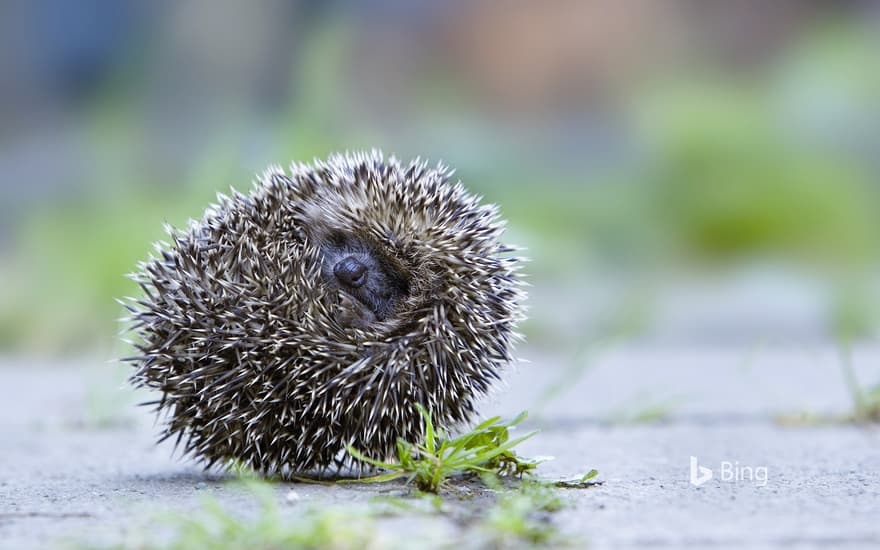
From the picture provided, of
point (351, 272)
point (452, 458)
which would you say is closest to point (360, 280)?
point (351, 272)

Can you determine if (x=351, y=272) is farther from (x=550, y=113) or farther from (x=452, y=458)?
(x=550, y=113)

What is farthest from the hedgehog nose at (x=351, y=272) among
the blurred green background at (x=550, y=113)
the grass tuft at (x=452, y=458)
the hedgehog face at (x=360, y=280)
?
the blurred green background at (x=550, y=113)

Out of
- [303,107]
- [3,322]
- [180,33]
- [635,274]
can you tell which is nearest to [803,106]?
[635,274]

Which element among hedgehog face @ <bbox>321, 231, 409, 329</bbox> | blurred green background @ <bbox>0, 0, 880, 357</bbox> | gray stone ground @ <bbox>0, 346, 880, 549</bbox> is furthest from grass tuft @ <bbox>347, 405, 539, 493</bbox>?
blurred green background @ <bbox>0, 0, 880, 357</bbox>

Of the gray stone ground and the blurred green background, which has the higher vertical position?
the blurred green background

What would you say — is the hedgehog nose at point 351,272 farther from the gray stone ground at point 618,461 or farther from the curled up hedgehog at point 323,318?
the gray stone ground at point 618,461

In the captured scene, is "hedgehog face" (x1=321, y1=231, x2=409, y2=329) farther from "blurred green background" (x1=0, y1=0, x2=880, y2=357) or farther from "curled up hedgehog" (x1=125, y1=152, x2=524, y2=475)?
"blurred green background" (x1=0, y1=0, x2=880, y2=357)
